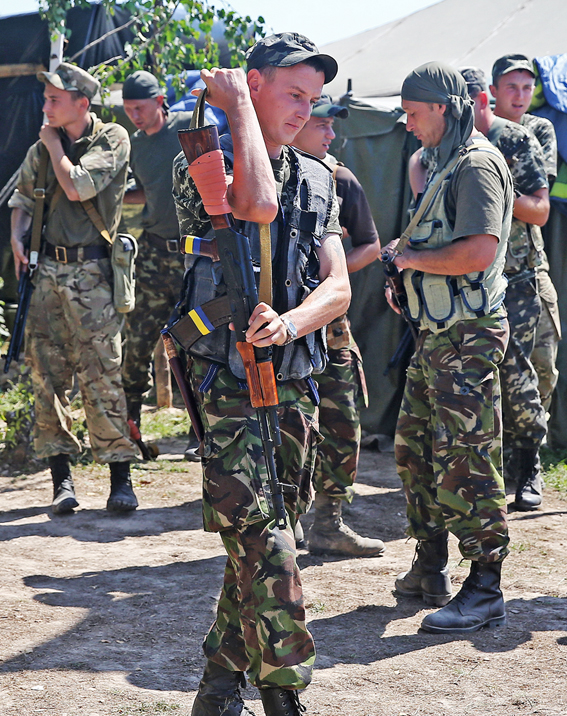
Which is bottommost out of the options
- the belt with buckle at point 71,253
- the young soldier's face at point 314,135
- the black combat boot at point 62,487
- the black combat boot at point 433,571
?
the black combat boot at point 433,571

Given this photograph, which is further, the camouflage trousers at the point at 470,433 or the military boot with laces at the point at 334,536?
the military boot with laces at the point at 334,536

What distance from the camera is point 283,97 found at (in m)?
2.47

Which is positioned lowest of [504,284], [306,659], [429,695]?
[429,695]

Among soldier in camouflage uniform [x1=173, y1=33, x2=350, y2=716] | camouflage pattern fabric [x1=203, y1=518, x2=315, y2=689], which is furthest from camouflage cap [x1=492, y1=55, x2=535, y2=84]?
camouflage pattern fabric [x1=203, y1=518, x2=315, y2=689]

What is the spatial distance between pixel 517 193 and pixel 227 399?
3118 millimetres

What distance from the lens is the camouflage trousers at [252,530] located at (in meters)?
2.35

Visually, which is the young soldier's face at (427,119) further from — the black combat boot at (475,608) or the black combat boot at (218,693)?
the black combat boot at (218,693)

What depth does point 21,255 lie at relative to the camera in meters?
5.01

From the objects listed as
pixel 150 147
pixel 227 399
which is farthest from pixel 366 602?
pixel 150 147

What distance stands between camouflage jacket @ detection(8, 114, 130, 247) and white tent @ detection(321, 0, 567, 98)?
3145 millimetres

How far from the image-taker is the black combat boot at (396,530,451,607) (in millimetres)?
3742

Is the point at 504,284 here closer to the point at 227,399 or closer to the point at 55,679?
the point at 227,399

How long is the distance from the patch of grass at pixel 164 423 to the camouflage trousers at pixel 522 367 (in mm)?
2852

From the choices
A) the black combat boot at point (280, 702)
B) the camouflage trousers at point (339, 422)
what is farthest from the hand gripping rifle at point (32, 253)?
the black combat boot at point (280, 702)
